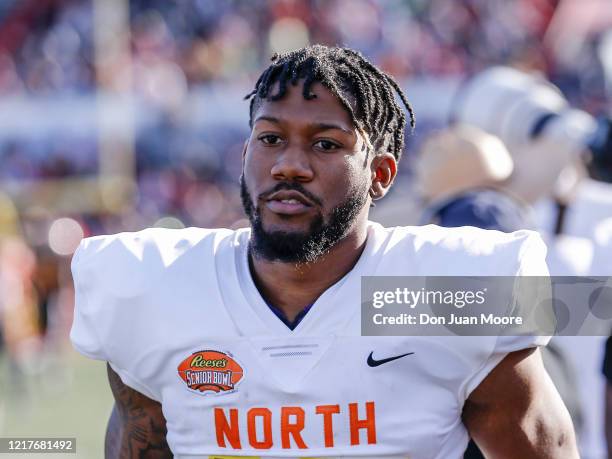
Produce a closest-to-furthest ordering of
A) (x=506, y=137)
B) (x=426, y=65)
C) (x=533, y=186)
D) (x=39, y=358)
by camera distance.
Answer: (x=533, y=186) → (x=506, y=137) → (x=39, y=358) → (x=426, y=65)

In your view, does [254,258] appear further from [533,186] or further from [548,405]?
[533,186]

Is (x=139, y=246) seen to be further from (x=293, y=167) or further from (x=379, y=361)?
(x=379, y=361)

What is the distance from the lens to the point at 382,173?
2201 millimetres

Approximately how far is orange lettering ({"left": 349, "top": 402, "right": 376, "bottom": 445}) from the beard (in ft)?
1.01

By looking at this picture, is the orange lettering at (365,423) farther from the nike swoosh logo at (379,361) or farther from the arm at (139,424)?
the arm at (139,424)

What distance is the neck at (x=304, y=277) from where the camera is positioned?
209cm

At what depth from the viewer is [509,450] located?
1.99m

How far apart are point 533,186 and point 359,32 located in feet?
33.1

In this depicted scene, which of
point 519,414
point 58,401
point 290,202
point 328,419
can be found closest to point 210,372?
point 328,419

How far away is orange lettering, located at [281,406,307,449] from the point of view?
6.42ft

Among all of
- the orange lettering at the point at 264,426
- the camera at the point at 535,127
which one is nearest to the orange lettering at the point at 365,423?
the orange lettering at the point at 264,426

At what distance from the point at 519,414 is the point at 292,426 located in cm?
43

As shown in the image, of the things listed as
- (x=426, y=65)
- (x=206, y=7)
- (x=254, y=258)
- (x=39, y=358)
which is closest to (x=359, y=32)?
(x=426, y=65)

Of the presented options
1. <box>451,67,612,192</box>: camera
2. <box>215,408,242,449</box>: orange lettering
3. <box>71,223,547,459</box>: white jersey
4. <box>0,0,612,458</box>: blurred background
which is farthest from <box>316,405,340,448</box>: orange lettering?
<box>0,0,612,458</box>: blurred background
